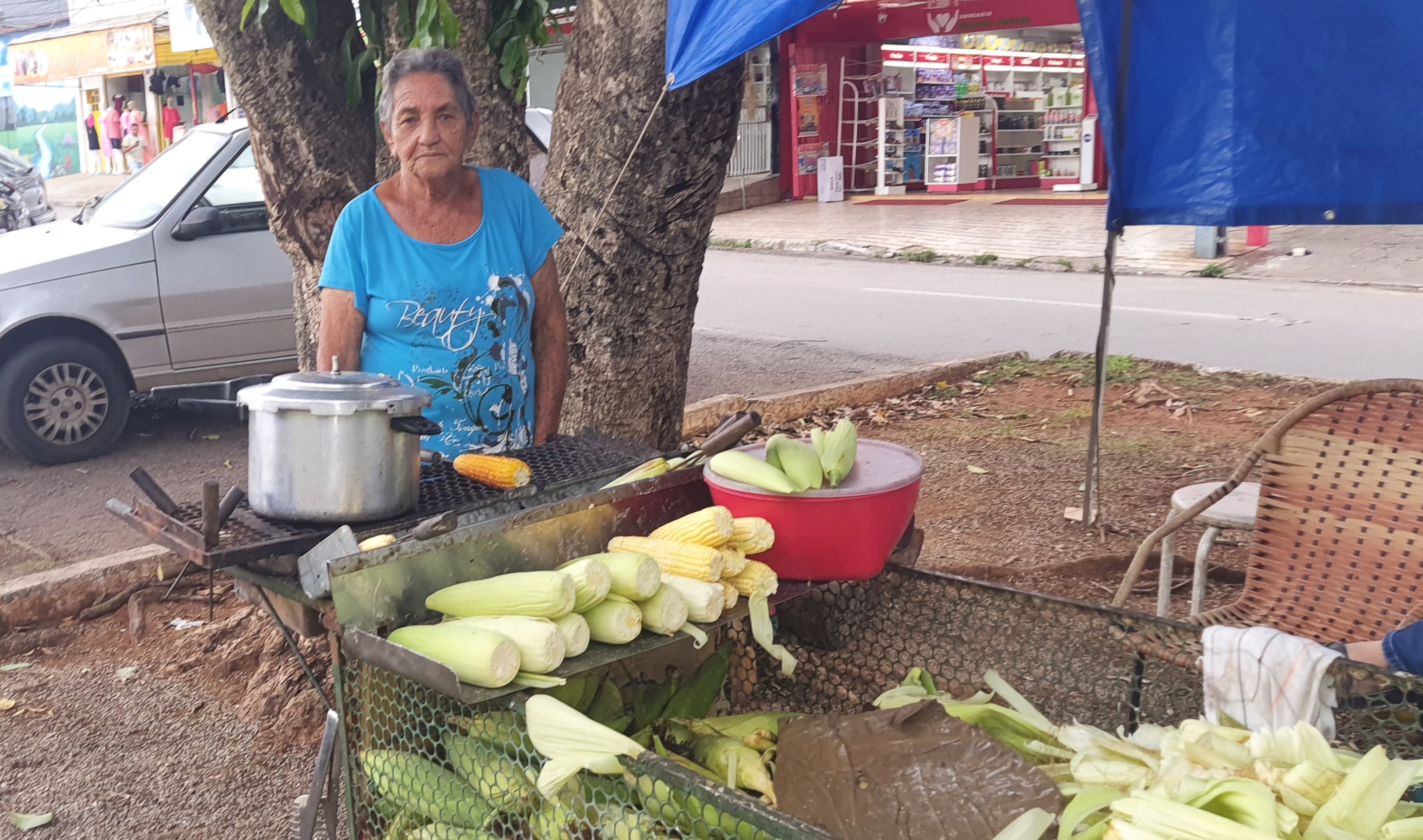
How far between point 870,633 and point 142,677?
9.84 feet

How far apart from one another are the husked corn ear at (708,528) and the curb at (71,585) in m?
2.99

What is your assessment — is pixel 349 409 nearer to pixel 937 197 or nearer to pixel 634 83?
pixel 634 83

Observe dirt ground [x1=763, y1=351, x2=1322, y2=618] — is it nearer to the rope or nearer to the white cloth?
the rope

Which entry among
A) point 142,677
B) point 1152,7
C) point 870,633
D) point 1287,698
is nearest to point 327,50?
point 142,677

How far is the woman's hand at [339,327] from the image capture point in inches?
119

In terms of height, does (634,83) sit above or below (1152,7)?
below

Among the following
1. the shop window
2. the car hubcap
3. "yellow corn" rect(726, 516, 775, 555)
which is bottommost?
the car hubcap

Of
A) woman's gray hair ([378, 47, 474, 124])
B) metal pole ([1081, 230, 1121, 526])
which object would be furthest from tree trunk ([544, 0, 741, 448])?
metal pole ([1081, 230, 1121, 526])

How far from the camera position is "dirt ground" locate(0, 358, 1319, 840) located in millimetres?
3617

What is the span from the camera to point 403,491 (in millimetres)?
2465

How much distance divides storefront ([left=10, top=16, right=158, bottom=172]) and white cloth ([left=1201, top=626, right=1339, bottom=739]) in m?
32.1

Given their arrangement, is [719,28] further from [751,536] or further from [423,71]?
[751,536]

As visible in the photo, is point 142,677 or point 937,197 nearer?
point 142,677

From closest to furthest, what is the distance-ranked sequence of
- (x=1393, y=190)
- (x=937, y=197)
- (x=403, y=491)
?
(x=403, y=491), (x=1393, y=190), (x=937, y=197)
